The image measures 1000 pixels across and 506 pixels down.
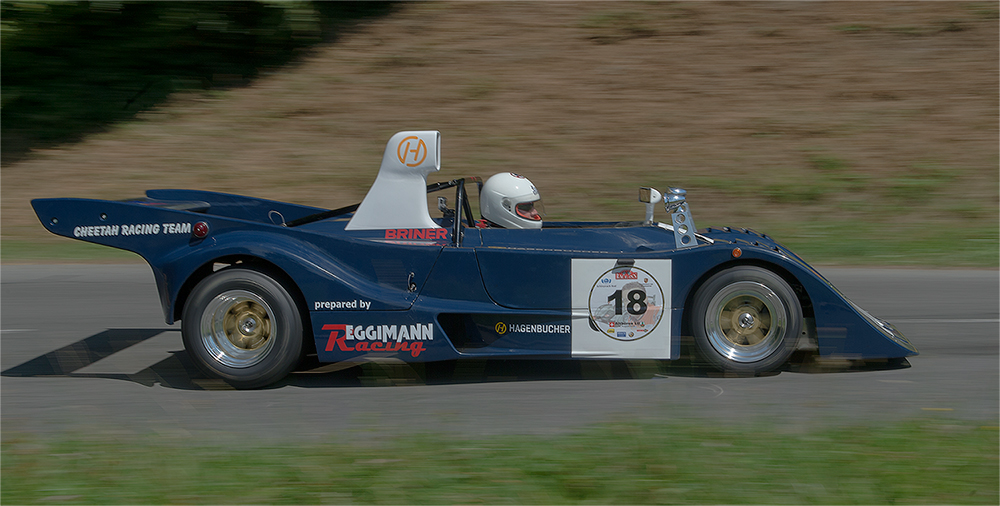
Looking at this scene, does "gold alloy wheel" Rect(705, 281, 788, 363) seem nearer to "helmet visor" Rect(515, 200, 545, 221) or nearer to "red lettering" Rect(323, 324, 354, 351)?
"helmet visor" Rect(515, 200, 545, 221)

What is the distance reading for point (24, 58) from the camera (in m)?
14.5

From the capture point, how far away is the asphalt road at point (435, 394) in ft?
14.1

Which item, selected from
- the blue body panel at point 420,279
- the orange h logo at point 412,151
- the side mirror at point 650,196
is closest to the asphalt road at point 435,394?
the blue body panel at point 420,279

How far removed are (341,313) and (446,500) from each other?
70.6 inches

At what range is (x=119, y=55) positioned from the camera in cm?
1453

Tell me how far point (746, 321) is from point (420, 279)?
6.27ft

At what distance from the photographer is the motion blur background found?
37.8 ft

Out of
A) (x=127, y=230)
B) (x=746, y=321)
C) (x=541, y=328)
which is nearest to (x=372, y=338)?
(x=541, y=328)

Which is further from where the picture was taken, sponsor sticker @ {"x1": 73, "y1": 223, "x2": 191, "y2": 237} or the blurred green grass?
sponsor sticker @ {"x1": 73, "y1": 223, "x2": 191, "y2": 237}

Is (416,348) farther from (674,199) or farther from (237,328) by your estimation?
(674,199)

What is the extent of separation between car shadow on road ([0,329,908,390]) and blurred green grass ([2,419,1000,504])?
99 centimetres

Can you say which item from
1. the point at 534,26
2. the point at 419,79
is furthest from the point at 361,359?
the point at 534,26

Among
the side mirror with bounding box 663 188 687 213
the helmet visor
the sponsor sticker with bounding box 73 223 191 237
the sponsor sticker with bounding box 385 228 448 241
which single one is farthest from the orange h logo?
the side mirror with bounding box 663 188 687 213

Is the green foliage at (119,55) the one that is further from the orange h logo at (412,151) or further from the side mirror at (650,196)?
the side mirror at (650,196)
